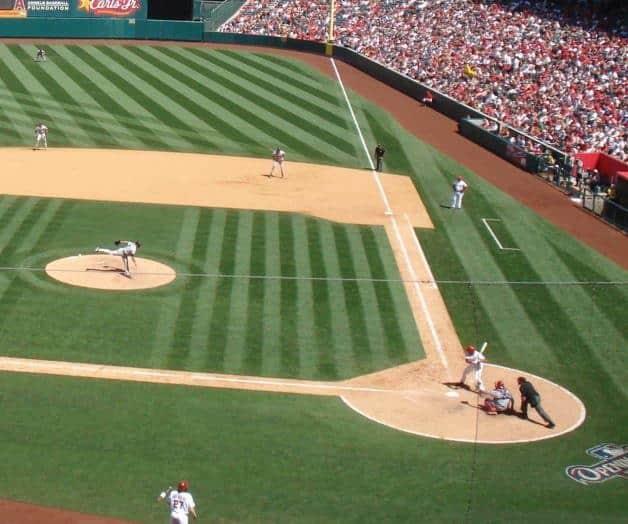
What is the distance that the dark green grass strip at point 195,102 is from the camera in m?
50.3

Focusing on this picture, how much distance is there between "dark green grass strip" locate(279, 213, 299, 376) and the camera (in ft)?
84.9

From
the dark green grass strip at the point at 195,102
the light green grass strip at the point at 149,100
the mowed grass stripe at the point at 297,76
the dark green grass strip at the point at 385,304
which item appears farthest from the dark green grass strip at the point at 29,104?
the dark green grass strip at the point at 385,304

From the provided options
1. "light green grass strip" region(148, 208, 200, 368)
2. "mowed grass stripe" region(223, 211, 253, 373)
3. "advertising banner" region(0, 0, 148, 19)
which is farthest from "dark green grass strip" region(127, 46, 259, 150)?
"light green grass strip" region(148, 208, 200, 368)

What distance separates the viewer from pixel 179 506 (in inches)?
674

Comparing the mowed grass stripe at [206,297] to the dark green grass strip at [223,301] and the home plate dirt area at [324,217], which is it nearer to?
the dark green grass strip at [223,301]

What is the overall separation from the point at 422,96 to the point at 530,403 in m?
37.7

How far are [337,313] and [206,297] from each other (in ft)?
11.8

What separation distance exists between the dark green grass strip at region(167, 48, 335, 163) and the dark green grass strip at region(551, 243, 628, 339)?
48.1ft

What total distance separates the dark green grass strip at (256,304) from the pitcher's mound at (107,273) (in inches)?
97.5

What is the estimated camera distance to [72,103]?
177ft

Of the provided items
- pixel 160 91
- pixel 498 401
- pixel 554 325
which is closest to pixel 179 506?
pixel 498 401

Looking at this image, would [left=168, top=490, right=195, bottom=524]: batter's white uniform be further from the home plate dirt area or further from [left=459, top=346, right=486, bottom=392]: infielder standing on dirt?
[left=459, top=346, right=486, bottom=392]: infielder standing on dirt

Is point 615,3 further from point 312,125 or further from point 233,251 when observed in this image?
point 233,251

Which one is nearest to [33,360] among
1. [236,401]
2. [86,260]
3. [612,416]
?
[236,401]
